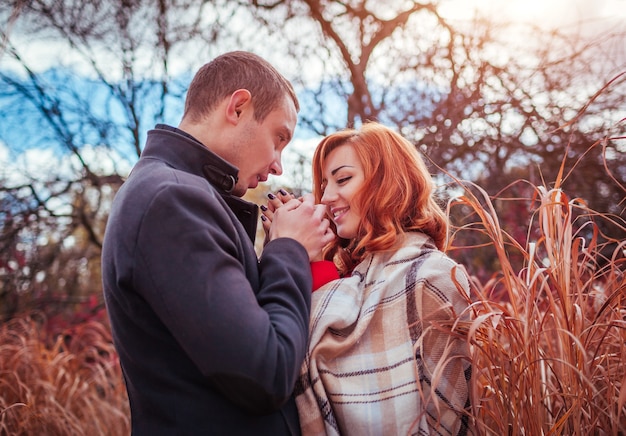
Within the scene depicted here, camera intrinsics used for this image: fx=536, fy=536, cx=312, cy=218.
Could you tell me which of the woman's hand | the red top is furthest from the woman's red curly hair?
the woman's hand

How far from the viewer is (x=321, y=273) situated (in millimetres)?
1672

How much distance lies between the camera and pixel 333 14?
368cm

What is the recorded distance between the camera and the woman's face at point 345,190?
1935 mm

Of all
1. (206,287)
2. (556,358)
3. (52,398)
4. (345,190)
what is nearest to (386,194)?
(345,190)

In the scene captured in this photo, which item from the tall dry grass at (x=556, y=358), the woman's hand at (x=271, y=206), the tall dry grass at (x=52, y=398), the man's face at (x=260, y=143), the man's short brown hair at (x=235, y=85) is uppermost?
the man's short brown hair at (x=235, y=85)

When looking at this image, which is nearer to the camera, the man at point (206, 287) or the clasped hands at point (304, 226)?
the man at point (206, 287)

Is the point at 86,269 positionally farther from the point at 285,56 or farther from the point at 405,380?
the point at 405,380

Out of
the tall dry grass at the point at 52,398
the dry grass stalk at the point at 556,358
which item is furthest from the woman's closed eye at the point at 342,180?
the tall dry grass at the point at 52,398

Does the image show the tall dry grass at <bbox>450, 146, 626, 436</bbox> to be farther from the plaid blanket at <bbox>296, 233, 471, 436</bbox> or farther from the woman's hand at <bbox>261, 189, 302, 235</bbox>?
the woman's hand at <bbox>261, 189, 302, 235</bbox>

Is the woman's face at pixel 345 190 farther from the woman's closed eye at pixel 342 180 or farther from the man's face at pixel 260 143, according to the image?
the man's face at pixel 260 143

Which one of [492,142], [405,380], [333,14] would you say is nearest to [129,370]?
[405,380]

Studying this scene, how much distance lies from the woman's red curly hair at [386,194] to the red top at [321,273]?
Answer: 0.17 meters

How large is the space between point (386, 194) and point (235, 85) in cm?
66

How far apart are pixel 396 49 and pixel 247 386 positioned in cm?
298
